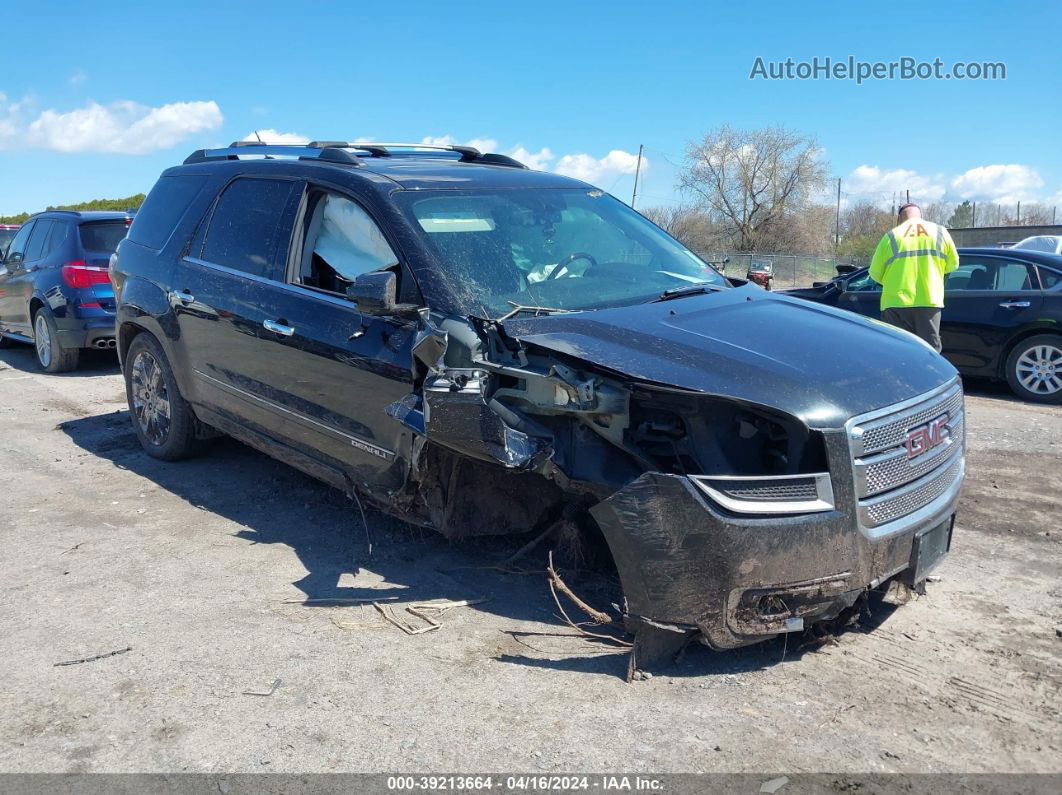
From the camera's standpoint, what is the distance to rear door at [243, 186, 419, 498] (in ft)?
14.1

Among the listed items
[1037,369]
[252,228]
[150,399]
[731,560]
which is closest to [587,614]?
[731,560]

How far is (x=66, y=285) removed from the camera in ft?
32.8

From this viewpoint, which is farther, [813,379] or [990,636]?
[990,636]

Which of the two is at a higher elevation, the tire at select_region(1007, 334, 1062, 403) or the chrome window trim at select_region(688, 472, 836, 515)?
the chrome window trim at select_region(688, 472, 836, 515)

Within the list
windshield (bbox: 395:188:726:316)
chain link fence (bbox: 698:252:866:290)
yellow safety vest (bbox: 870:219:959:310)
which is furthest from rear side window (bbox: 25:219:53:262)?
chain link fence (bbox: 698:252:866:290)

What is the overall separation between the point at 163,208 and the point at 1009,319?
793 centimetres

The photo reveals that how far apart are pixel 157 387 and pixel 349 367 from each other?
258cm

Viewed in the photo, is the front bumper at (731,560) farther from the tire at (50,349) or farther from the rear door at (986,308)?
the tire at (50,349)

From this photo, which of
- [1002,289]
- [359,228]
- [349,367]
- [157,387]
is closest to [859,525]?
[349,367]

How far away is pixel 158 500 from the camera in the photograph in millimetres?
5785

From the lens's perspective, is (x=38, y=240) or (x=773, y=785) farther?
(x=38, y=240)

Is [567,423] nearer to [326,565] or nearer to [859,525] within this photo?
[859,525]

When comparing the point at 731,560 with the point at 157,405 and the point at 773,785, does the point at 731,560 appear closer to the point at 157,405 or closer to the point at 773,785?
the point at 773,785

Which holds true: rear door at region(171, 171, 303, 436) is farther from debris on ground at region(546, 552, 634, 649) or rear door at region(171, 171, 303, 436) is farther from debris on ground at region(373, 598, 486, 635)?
debris on ground at region(546, 552, 634, 649)
